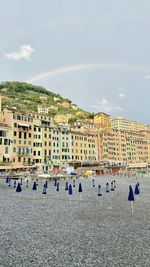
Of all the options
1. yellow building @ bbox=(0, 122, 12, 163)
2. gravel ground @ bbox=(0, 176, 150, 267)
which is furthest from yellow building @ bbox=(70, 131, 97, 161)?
gravel ground @ bbox=(0, 176, 150, 267)

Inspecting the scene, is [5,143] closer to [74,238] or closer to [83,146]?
[83,146]

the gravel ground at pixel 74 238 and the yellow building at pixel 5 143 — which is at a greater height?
the yellow building at pixel 5 143

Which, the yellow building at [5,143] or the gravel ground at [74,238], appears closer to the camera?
the gravel ground at [74,238]

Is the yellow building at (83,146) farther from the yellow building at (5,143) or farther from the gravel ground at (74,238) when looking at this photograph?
the gravel ground at (74,238)

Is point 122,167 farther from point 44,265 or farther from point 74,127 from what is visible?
point 44,265

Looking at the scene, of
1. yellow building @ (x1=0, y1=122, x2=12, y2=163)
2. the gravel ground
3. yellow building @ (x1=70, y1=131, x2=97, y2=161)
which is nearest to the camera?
the gravel ground

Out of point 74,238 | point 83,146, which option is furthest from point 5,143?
point 74,238

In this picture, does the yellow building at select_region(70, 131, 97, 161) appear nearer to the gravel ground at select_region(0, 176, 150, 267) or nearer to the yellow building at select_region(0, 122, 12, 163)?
the yellow building at select_region(0, 122, 12, 163)

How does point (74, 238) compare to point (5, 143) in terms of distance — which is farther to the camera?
point (5, 143)

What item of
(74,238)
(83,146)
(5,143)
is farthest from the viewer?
(83,146)

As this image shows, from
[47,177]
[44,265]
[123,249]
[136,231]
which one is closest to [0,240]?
[44,265]

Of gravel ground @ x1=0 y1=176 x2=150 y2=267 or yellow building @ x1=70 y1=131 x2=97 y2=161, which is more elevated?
yellow building @ x1=70 y1=131 x2=97 y2=161

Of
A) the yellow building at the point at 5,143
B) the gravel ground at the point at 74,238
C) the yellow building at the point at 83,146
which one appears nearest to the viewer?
the gravel ground at the point at 74,238

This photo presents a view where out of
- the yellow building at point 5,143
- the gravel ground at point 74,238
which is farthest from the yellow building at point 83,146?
the gravel ground at point 74,238
